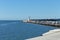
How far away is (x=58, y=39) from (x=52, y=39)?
662 millimetres

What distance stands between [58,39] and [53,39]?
0.56 metres

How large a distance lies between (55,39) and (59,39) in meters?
0.47

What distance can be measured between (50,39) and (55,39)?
0.53 m

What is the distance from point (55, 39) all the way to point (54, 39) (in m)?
0.11

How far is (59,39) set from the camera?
18.0 m

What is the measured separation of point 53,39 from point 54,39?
12cm

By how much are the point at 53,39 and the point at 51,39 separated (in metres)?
0.21

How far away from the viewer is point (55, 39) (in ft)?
60.1

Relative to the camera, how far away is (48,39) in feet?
60.7

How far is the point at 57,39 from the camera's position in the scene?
18.3m

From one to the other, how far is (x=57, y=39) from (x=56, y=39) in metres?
0.11

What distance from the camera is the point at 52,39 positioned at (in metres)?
18.5

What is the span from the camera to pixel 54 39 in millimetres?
18344

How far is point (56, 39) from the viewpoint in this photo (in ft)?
60.2
